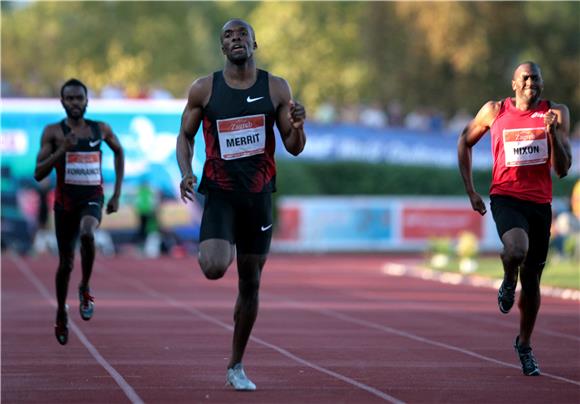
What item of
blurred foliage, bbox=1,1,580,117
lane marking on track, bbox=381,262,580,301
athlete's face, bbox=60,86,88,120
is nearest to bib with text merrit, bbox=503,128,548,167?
athlete's face, bbox=60,86,88,120

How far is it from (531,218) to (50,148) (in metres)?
4.81

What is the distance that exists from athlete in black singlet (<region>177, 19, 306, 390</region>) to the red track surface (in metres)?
0.93

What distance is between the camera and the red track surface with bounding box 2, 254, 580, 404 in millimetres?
10359

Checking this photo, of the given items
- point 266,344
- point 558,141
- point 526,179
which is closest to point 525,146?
point 526,179

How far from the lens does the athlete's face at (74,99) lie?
1405cm

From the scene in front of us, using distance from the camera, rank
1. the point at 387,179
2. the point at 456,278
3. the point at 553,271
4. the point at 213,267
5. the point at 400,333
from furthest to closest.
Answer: the point at 387,179 → the point at 456,278 → the point at 553,271 → the point at 400,333 → the point at 213,267

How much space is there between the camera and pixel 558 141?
36.7 feet

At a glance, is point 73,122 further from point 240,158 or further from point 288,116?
point 288,116

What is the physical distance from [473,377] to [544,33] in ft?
171

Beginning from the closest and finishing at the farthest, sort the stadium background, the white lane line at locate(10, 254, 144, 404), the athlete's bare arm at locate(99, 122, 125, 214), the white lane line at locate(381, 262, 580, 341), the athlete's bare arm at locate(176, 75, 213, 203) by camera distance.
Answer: the white lane line at locate(10, 254, 144, 404)
the athlete's bare arm at locate(176, 75, 213, 203)
the athlete's bare arm at locate(99, 122, 125, 214)
the white lane line at locate(381, 262, 580, 341)
the stadium background

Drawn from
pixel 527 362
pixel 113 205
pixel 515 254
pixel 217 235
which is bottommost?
pixel 527 362

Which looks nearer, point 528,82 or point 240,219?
point 240,219

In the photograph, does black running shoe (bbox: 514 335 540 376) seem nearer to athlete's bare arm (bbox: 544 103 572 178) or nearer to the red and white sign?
athlete's bare arm (bbox: 544 103 572 178)

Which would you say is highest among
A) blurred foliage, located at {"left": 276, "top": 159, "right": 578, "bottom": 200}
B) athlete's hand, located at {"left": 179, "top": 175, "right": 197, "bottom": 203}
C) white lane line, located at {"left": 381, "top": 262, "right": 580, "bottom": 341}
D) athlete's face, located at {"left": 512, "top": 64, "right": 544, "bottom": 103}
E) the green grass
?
blurred foliage, located at {"left": 276, "top": 159, "right": 578, "bottom": 200}
